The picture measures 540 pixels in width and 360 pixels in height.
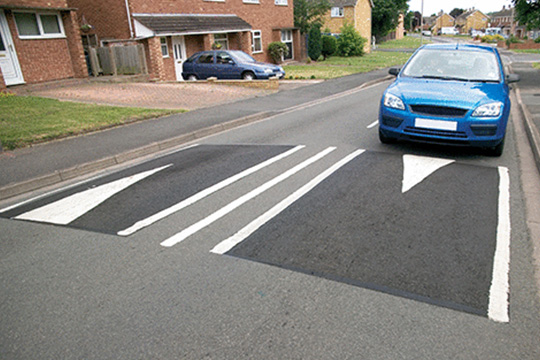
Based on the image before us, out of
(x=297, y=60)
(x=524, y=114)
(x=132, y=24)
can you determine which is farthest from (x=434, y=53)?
(x=297, y=60)

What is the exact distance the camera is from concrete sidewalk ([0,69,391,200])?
254 inches

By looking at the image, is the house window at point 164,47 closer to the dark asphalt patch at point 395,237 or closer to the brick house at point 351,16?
the dark asphalt patch at point 395,237

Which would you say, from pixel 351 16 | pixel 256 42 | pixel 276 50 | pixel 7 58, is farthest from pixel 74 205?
pixel 351 16

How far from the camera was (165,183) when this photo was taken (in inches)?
236

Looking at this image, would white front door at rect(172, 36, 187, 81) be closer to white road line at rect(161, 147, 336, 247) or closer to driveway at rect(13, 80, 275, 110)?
driveway at rect(13, 80, 275, 110)

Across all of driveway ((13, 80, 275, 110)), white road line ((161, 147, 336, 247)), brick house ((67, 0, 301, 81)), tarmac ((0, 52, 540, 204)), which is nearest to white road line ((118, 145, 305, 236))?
white road line ((161, 147, 336, 247))

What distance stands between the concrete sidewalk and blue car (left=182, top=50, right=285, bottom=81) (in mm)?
5498

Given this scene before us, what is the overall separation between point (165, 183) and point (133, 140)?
3.06m

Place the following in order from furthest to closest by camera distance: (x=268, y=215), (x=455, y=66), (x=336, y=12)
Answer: (x=336, y=12) < (x=455, y=66) < (x=268, y=215)

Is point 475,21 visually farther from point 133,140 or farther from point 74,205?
point 74,205

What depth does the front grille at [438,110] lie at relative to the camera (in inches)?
247

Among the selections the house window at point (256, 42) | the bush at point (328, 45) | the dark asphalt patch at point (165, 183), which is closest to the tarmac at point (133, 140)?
the dark asphalt patch at point (165, 183)

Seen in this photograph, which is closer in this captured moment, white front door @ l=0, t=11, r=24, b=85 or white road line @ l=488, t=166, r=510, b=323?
white road line @ l=488, t=166, r=510, b=323

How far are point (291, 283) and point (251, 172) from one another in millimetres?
3159
